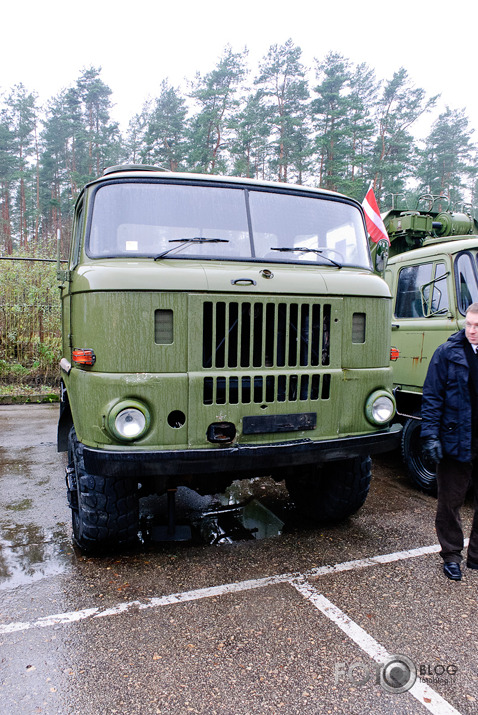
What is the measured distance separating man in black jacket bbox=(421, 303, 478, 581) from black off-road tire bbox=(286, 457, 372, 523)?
0.61 meters

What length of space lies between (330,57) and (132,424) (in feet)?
84.5

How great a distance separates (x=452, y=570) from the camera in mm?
3146

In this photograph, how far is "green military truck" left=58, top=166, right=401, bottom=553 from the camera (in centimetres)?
279

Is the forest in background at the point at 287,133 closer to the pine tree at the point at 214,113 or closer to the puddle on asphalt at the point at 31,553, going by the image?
the pine tree at the point at 214,113

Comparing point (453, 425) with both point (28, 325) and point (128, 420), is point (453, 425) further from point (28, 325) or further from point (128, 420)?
point (28, 325)

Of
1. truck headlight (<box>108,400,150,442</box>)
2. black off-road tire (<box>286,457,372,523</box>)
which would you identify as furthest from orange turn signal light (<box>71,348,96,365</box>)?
black off-road tire (<box>286,457,372,523</box>)

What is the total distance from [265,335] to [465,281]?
2.49m

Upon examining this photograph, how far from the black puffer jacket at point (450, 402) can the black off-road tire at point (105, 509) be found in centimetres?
194

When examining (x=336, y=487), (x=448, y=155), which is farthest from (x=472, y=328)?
(x=448, y=155)

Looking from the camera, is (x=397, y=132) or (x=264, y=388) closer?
(x=264, y=388)

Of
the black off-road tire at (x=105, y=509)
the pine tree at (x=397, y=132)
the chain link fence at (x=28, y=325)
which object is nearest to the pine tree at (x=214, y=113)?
the pine tree at (x=397, y=132)

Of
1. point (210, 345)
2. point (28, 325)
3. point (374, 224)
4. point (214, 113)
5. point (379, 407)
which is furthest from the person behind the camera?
point (214, 113)

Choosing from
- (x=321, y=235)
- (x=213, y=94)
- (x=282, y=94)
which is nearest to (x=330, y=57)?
(x=282, y=94)

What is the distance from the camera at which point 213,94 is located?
22703mm
